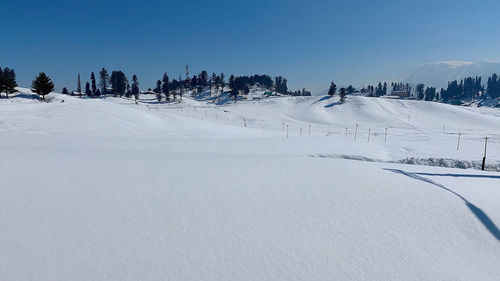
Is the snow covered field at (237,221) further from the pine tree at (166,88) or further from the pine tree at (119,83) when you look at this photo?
the pine tree at (119,83)

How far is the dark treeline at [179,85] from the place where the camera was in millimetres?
104575

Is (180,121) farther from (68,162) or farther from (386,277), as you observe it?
(386,277)

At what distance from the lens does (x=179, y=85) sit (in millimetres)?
130750

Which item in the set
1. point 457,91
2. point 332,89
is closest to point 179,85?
point 332,89

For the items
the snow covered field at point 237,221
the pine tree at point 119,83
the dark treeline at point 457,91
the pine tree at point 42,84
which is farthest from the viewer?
the dark treeline at point 457,91

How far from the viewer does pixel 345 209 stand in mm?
5082

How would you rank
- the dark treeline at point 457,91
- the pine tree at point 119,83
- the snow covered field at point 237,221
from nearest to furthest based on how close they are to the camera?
the snow covered field at point 237,221 → the pine tree at point 119,83 → the dark treeline at point 457,91

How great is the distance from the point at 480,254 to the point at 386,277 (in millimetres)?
2008

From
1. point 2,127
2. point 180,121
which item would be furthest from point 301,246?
point 180,121

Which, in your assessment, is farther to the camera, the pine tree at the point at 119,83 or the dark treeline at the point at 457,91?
the dark treeline at the point at 457,91

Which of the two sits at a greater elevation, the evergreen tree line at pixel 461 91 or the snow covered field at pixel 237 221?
the evergreen tree line at pixel 461 91

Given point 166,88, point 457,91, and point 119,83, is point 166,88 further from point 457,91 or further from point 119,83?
point 457,91

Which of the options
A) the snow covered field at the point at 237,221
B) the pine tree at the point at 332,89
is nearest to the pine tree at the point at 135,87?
the pine tree at the point at 332,89

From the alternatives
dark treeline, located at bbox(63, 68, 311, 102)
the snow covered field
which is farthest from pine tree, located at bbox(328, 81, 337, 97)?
the snow covered field
